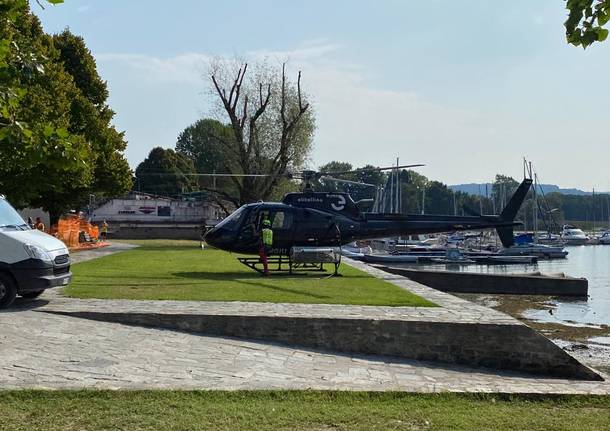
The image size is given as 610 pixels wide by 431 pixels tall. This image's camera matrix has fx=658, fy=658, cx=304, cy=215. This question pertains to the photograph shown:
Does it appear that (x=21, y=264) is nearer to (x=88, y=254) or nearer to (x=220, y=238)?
(x=220, y=238)

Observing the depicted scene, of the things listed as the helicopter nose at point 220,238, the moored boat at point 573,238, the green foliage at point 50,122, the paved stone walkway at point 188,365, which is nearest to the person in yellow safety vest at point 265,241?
the helicopter nose at point 220,238

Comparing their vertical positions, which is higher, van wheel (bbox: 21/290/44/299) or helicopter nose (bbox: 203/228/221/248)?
→ helicopter nose (bbox: 203/228/221/248)

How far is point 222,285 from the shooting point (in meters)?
16.2

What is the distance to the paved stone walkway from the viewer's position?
805 cm

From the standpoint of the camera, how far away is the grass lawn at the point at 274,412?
21.1ft

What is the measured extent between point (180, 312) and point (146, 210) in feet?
173

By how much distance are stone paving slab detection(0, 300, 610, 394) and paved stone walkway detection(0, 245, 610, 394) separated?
0.01 metres

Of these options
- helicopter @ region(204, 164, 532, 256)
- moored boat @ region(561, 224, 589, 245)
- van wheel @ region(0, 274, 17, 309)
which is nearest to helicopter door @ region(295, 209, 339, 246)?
helicopter @ region(204, 164, 532, 256)

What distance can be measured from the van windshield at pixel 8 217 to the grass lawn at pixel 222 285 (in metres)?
2.00

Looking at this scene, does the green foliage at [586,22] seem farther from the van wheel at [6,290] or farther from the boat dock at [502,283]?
the boat dock at [502,283]

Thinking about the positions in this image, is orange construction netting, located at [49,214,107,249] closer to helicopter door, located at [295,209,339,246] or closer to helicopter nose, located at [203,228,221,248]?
helicopter nose, located at [203,228,221,248]

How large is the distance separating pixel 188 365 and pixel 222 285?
7.39 m

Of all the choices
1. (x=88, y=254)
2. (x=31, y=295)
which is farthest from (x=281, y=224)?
(x=88, y=254)

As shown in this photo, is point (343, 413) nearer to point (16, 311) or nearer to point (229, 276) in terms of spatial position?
point (16, 311)
